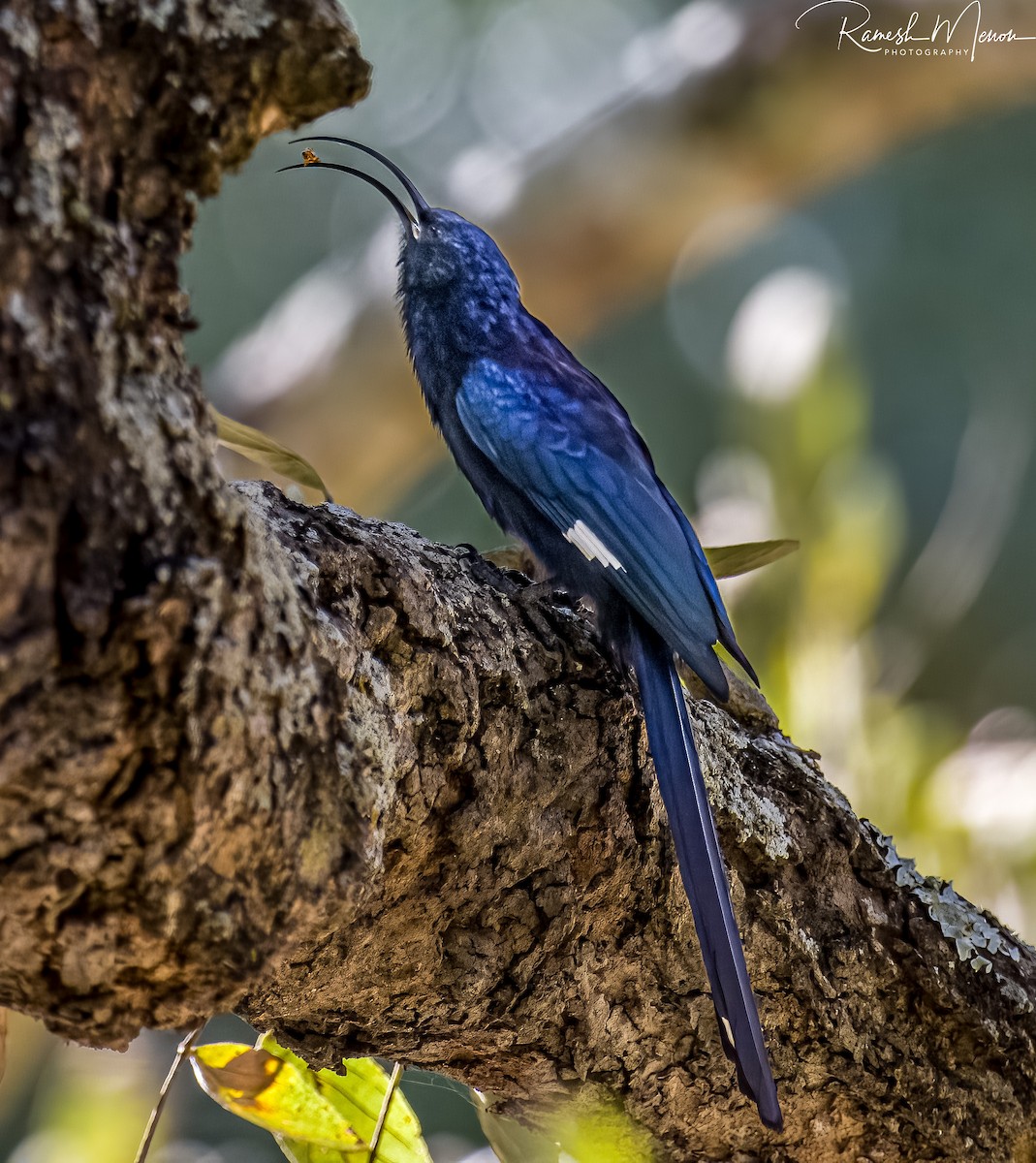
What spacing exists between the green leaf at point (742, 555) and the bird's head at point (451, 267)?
1.64 feet

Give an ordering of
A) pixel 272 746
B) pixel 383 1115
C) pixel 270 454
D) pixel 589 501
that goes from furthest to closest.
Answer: pixel 589 501 → pixel 270 454 → pixel 383 1115 → pixel 272 746

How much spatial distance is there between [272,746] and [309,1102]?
0.70 m

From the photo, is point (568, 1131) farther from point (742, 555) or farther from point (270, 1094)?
point (742, 555)

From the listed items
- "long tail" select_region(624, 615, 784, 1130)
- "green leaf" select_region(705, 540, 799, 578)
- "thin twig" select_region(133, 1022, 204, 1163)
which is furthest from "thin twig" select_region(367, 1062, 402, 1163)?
"green leaf" select_region(705, 540, 799, 578)

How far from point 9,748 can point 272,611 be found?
0.18m

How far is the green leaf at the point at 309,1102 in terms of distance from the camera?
1279 millimetres

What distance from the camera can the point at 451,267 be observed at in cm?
193

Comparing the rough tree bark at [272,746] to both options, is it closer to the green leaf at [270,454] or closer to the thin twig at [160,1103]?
the thin twig at [160,1103]

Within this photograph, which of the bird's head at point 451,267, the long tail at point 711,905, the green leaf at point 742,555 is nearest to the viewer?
the long tail at point 711,905

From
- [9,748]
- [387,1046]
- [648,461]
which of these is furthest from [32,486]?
[648,461]

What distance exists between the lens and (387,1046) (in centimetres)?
120

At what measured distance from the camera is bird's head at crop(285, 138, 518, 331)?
189 centimetres

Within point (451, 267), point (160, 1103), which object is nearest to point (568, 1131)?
point (160, 1103)

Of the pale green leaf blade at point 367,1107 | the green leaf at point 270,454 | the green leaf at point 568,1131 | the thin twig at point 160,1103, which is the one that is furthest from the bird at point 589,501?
the thin twig at point 160,1103
